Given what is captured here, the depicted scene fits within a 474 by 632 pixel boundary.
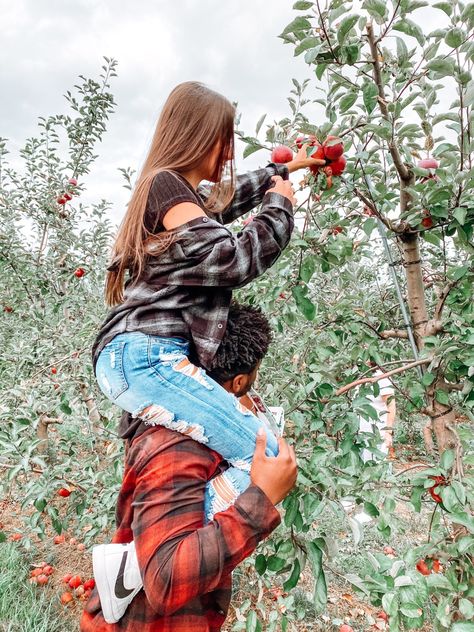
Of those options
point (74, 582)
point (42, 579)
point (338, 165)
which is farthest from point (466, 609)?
point (42, 579)

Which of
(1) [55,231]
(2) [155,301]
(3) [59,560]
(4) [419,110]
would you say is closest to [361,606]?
(3) [59,560]

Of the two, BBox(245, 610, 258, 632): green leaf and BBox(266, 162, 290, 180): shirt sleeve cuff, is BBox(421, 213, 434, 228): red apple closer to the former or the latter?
BBox(266, 162, 290, 180): shirt sleeve cuff

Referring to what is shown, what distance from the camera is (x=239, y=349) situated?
3.48 feet

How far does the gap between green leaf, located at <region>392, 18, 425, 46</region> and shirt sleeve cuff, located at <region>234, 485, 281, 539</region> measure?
1040 millimetres

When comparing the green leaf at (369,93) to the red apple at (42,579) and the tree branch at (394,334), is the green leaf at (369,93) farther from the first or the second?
the red apple at (42,579)

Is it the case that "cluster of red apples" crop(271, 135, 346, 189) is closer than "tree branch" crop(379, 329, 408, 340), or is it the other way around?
"cluster of red apples" crop(271, 135, 346, 189)

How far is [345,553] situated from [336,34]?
111 inches

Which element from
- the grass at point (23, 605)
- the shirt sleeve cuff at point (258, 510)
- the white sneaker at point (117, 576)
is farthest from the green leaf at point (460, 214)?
the grass at point (23, 605)

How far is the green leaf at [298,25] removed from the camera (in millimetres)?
1013

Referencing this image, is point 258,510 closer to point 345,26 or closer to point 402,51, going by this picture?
point 345,26

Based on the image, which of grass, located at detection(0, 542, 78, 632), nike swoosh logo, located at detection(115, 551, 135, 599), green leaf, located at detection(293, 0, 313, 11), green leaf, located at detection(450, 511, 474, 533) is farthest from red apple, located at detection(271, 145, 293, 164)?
grass, located at detection(0, 542, 78, 632)

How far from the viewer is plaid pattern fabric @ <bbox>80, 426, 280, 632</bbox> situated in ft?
2.57

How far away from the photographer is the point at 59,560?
2.73 metres

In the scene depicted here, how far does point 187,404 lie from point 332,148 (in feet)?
2.29
